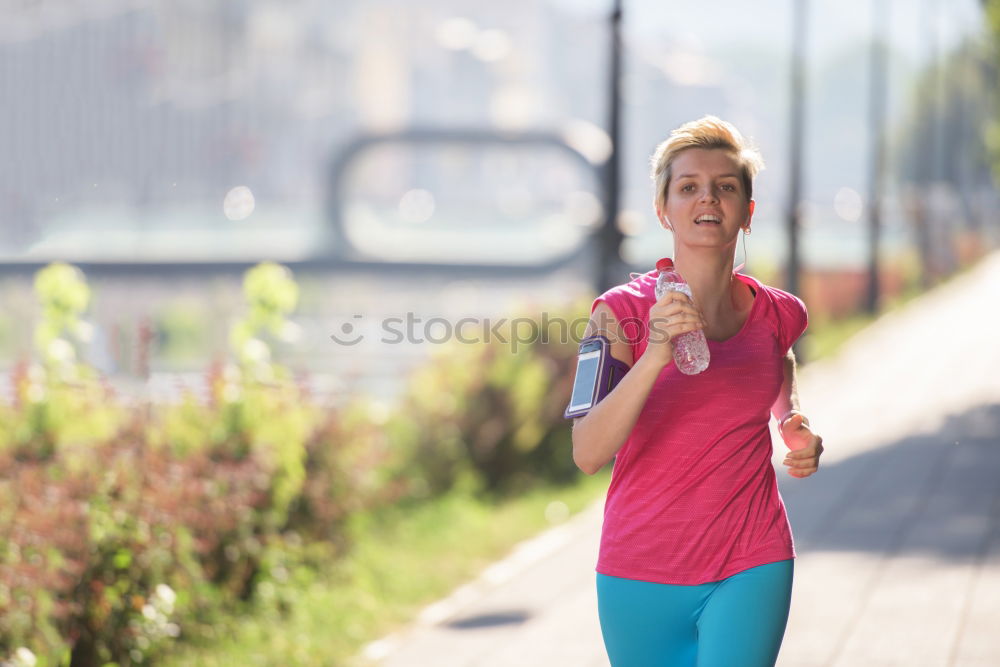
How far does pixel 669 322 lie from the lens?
103 inches

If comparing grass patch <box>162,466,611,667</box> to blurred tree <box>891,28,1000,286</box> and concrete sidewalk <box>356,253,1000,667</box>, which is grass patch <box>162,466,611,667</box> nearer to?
concrete sidewalk <box>356,253,1000,667</box>

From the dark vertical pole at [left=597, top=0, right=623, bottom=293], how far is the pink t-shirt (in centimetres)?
796

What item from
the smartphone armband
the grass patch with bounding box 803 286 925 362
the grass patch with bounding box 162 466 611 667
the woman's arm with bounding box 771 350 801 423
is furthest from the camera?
the grass patch with bounding box 803 286 925 362

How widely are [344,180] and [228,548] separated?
6660 cm

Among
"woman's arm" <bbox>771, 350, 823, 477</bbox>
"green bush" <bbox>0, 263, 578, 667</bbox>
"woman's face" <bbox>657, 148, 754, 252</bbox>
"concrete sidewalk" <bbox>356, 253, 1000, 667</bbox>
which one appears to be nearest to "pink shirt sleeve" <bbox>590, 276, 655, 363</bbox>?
"woman's face" <bbox>657, 148, 754, 252</bbox>

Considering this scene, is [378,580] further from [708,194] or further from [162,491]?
[708,194]

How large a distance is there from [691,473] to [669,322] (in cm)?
38

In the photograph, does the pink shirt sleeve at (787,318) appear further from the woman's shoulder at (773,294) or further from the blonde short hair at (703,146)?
the blonde short hair at (703,146)

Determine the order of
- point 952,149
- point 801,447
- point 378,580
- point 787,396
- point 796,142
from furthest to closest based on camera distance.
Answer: point 952,149 < point 796,142 < point 378,580 < point 787,396 < point 801,447

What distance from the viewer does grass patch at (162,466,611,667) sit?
568 centimetres

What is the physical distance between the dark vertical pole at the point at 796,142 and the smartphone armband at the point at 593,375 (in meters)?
15.6

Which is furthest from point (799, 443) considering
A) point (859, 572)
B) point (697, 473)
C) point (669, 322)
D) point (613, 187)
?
point (613, 187)

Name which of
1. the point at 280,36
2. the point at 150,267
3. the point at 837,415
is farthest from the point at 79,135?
the point at 837,415

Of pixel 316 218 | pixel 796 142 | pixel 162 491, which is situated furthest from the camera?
pixel 316 218
